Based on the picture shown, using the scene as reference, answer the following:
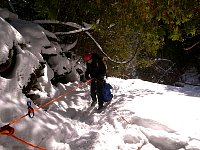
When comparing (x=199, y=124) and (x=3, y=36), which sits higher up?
(x=3, y=36)

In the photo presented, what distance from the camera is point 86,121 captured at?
725cm

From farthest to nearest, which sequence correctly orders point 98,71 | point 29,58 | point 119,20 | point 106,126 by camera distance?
point 119,20, point 98,71, point 29,58, point 106,126

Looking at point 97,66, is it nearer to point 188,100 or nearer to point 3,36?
point 3,36

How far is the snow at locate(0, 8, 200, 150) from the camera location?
5.44 meters

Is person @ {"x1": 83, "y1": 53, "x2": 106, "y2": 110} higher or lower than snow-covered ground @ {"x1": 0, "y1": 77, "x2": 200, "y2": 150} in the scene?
higher

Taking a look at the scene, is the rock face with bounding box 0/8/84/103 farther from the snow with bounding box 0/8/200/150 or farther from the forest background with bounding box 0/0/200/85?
the forest background with bounding box 0/0/200/85

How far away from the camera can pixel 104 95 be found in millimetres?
8445

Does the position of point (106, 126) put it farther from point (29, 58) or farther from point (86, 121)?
point (29, 58)

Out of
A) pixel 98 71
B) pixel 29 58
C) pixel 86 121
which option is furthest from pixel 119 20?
pixel 86 121

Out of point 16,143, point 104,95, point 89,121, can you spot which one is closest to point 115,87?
point 104,95

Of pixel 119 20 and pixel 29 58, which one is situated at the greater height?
pixel 119 20

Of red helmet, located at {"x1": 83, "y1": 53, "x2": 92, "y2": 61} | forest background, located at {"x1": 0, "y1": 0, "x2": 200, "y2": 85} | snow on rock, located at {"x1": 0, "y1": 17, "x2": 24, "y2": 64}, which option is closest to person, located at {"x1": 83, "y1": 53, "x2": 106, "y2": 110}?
red helmet, located at {"x1": 83, "y1": 53, "x2": 92, "y2": 61}

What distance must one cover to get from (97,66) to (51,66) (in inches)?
91.3

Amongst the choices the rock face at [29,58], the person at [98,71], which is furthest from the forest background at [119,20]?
the person at [98,71]
